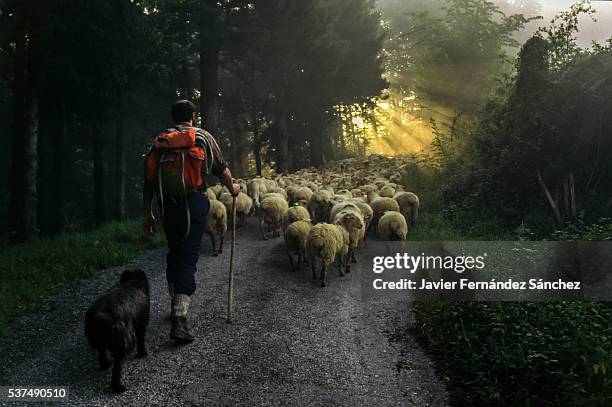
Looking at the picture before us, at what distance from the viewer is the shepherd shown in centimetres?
512

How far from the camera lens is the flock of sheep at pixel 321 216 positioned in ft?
26.7

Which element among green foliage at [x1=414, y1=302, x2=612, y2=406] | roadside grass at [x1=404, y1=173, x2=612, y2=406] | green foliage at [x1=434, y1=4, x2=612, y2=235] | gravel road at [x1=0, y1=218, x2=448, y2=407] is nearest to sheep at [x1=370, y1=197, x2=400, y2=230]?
green foliage at [x1=434, y1=4, x2=612, y2=235]

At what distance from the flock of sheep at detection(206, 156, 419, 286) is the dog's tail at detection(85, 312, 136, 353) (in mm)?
3973

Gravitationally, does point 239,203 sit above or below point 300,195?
below

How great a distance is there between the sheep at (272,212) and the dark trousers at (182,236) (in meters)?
5.77

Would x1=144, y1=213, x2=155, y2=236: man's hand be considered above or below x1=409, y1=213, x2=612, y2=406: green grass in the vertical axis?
above

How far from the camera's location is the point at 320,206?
1184cm

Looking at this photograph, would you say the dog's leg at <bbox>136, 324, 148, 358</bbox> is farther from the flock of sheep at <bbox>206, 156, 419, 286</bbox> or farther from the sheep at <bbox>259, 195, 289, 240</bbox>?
the sheep at <bbox>259, 195, 289, 240</bbox>

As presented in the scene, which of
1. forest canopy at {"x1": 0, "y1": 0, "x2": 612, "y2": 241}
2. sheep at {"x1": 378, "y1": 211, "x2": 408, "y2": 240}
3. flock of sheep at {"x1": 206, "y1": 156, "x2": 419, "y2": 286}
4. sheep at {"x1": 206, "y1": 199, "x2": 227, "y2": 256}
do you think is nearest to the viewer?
flock of sheep at {"x1": 206, "y1": 156, "x2": 419, "y2": 286}

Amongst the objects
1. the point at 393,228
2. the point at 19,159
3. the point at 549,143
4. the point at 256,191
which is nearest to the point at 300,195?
the point at 256,191

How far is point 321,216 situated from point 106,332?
26.1 feet

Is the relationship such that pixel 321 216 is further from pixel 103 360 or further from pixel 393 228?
pixel 103 360

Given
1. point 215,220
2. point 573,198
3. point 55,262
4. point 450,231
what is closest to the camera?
point 55,262

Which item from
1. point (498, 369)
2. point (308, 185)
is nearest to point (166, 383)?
point (498, 369)
